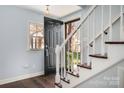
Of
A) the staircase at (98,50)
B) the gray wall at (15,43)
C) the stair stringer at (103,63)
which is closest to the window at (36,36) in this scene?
the gray wall at (15,43)

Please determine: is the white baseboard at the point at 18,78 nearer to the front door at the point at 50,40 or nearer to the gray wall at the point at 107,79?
the front door at the point at 50,40

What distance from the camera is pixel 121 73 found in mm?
1504

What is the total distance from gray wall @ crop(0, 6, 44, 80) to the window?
0.37 feet

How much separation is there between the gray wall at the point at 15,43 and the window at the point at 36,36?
11 cm

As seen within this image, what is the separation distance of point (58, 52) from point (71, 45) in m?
0.27

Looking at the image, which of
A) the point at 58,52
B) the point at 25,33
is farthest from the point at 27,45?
the point at 58,52

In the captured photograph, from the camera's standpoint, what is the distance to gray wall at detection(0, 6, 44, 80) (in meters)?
2.75

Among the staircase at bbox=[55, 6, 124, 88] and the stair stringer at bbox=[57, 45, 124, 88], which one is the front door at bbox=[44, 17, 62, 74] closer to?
the staircase at bbox=[55, 6, 124, 88]

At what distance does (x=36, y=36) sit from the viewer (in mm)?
3400

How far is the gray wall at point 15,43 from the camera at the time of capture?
275 centimetres

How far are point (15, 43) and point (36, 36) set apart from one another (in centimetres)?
61

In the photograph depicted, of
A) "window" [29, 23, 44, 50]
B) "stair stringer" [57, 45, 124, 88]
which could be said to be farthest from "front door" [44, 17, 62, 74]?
"stair stringer" [57, 45, 124, 88]

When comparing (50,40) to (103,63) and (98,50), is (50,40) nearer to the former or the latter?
(98,50)
